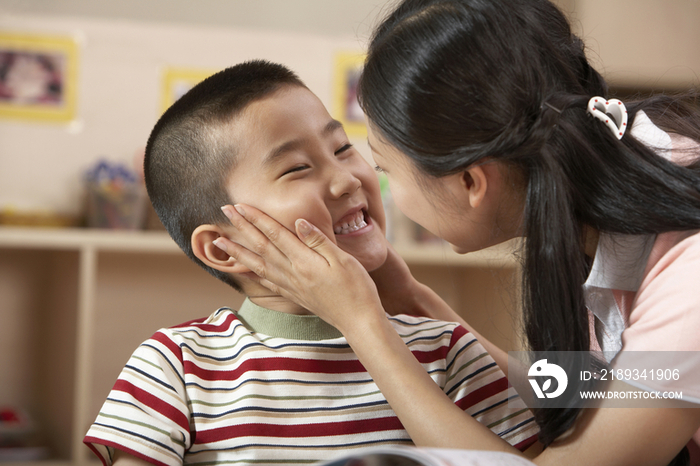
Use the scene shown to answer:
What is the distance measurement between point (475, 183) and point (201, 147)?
399 millimetres

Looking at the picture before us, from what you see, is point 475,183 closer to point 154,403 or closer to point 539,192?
point 539,192

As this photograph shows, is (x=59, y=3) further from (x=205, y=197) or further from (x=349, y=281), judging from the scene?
(x=349, y=281)

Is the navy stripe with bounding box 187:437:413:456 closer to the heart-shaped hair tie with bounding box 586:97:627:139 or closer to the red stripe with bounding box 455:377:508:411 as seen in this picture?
the red stripe with bounding box 455:377:508:411

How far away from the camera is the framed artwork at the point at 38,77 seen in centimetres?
216

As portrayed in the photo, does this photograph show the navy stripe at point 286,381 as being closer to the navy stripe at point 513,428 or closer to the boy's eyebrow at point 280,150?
the navy stripe at point 513,428

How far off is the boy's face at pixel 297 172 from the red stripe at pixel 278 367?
151 millimetres

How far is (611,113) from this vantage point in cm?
73

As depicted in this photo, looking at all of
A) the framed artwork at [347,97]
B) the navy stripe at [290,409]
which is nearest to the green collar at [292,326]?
the navy stripe at [290,409]

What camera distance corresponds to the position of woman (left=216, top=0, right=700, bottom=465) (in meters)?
0.67

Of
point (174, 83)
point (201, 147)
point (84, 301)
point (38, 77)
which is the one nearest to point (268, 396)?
point (201, 147)

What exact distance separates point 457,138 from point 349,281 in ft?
0.70

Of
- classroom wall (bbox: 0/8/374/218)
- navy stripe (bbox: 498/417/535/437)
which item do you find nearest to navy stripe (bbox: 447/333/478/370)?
navy stripe (bbox: 498/417/535/437)

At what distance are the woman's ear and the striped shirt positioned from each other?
0.25 m

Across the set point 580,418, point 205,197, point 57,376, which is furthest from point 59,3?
point 580,418
